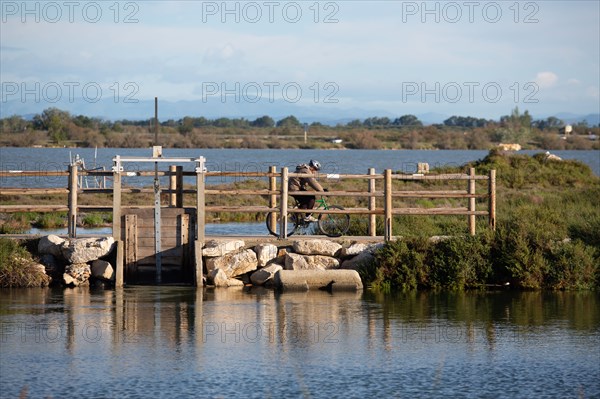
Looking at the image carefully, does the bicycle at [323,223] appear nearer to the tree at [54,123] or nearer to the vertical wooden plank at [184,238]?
the vertical wooden plank at [184,238]

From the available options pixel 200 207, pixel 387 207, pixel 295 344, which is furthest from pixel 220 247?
pixel 295 344

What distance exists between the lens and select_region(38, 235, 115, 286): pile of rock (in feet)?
67.1

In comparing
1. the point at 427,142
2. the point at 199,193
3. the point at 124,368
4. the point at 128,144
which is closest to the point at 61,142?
the point at 128,144

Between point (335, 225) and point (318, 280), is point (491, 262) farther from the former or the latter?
point (335, 225)

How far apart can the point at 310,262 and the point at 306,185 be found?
85.1 inches

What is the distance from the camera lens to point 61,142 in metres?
126

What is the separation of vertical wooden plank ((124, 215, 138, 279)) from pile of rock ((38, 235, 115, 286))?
339 mm

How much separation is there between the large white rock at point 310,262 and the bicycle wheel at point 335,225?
1.34 m

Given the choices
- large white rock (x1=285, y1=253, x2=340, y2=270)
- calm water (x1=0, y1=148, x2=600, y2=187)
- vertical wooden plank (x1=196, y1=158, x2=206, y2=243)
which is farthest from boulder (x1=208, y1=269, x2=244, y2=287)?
calm water (x1=0, y1=148, x2=600, y2=187)

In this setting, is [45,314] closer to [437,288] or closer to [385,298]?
[385,298]

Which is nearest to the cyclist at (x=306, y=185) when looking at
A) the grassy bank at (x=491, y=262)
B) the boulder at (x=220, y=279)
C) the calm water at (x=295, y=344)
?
the grassy bank at (x=491, y=262)

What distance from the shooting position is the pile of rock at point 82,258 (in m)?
20.4

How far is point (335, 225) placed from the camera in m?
22.8

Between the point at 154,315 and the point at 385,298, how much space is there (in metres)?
4.50
